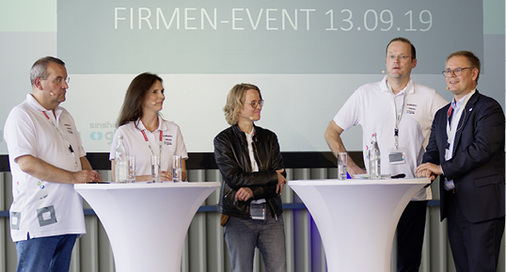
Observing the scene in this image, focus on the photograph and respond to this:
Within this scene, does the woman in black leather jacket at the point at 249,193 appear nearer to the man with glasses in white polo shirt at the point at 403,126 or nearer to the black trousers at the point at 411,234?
the man with glasses in white polo shirt at the point at 403,126

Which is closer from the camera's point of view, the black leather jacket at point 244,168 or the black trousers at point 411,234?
the black leather jacket at point 244,168

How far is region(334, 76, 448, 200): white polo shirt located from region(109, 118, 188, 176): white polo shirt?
1.33 m

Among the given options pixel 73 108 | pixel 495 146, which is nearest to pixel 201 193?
pixel 495 146

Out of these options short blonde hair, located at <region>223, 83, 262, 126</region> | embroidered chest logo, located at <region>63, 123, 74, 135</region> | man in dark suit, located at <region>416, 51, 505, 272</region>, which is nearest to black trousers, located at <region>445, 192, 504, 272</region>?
man in dark suit, located at <region>416, 51, 505, 272</region>

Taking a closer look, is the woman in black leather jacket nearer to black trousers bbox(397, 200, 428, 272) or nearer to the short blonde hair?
the short blonde hair

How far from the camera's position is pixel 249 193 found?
13.3ft

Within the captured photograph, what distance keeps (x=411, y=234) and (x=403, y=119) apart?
30.6 inches

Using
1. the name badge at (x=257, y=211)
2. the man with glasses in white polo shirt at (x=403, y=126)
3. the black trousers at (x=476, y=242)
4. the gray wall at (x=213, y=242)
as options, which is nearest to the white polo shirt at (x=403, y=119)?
the man with glasses in white polo shirt at (x=403, y=126)

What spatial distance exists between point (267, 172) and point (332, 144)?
0.89 meters

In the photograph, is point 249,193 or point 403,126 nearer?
point 249,193

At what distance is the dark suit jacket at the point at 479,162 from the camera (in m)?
3.86

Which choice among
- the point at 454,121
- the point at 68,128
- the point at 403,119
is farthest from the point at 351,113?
the point at 68,128

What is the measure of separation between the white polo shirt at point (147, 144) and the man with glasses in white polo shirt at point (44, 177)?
0.30 m

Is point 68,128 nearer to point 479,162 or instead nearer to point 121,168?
point 121,168
